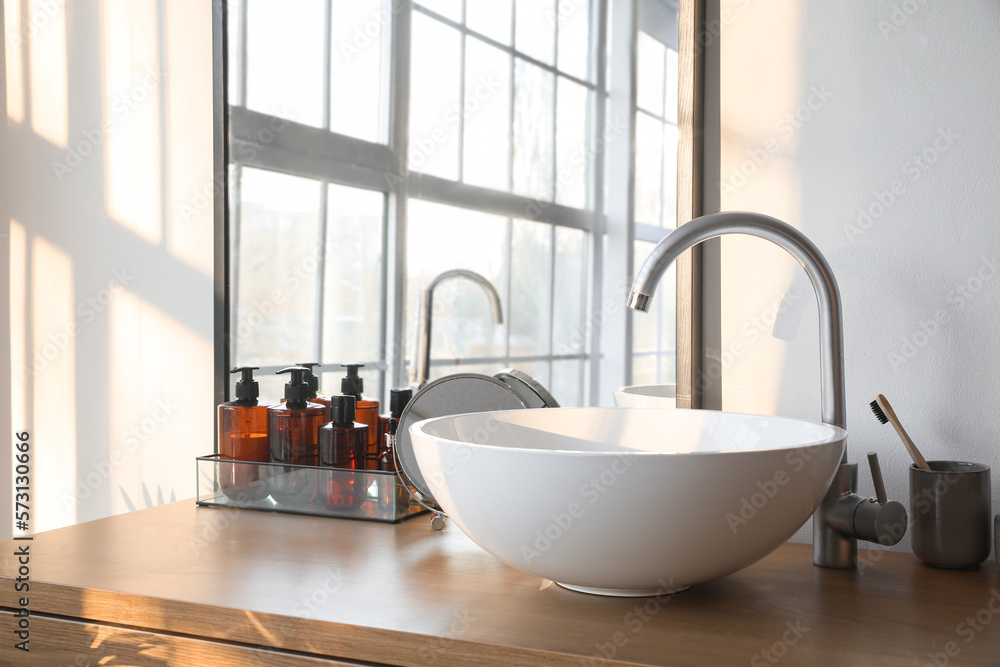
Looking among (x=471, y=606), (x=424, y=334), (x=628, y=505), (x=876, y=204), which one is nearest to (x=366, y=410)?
(x=424, y=334)

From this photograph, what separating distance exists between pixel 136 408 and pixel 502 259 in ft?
2.56

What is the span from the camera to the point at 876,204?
96cm

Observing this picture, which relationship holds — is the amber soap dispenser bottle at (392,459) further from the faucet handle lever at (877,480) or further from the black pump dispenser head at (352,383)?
the faucet handle lever at (877,480)

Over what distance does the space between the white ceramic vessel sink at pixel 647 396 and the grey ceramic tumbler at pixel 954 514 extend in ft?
1.05

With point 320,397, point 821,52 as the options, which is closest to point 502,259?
point 320,397

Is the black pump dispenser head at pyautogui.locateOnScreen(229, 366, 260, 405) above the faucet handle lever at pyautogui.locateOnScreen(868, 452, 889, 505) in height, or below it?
above

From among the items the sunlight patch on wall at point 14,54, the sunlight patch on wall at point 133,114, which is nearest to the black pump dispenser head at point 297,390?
the sunlight patch on wall at point 133,114

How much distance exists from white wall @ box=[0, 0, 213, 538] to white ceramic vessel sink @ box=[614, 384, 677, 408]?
75cm

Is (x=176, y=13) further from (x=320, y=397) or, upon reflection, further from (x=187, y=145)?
(x=320, y=397)

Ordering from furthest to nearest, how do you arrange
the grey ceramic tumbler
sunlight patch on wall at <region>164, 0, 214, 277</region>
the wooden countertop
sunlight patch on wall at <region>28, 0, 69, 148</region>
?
sunlight patch on wall at <region>28, 0, 69, 148</region>
sunlight patch on wall at <region>164, 0, 214, 277</region>
the grey ceramic tumbler
the wooden countertop

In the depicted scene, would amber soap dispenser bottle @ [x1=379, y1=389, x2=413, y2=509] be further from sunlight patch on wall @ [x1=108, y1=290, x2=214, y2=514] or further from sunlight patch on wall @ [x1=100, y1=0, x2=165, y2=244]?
sunlight patch on wall @ [x1=100, y1=0, x2=165, y2=244]

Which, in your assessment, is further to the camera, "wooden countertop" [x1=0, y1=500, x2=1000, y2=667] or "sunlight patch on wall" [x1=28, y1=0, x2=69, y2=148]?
"sunlight patch on wall" [x1=28, y1=0, x2=69, y2=148]

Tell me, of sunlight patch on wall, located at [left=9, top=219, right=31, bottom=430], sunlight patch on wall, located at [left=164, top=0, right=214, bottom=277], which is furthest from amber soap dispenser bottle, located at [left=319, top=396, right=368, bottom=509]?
sunlight patch on wall, located at [left=9, top=219, right=31, bottom=430]

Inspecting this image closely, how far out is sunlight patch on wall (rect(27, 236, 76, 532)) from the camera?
1552mm
